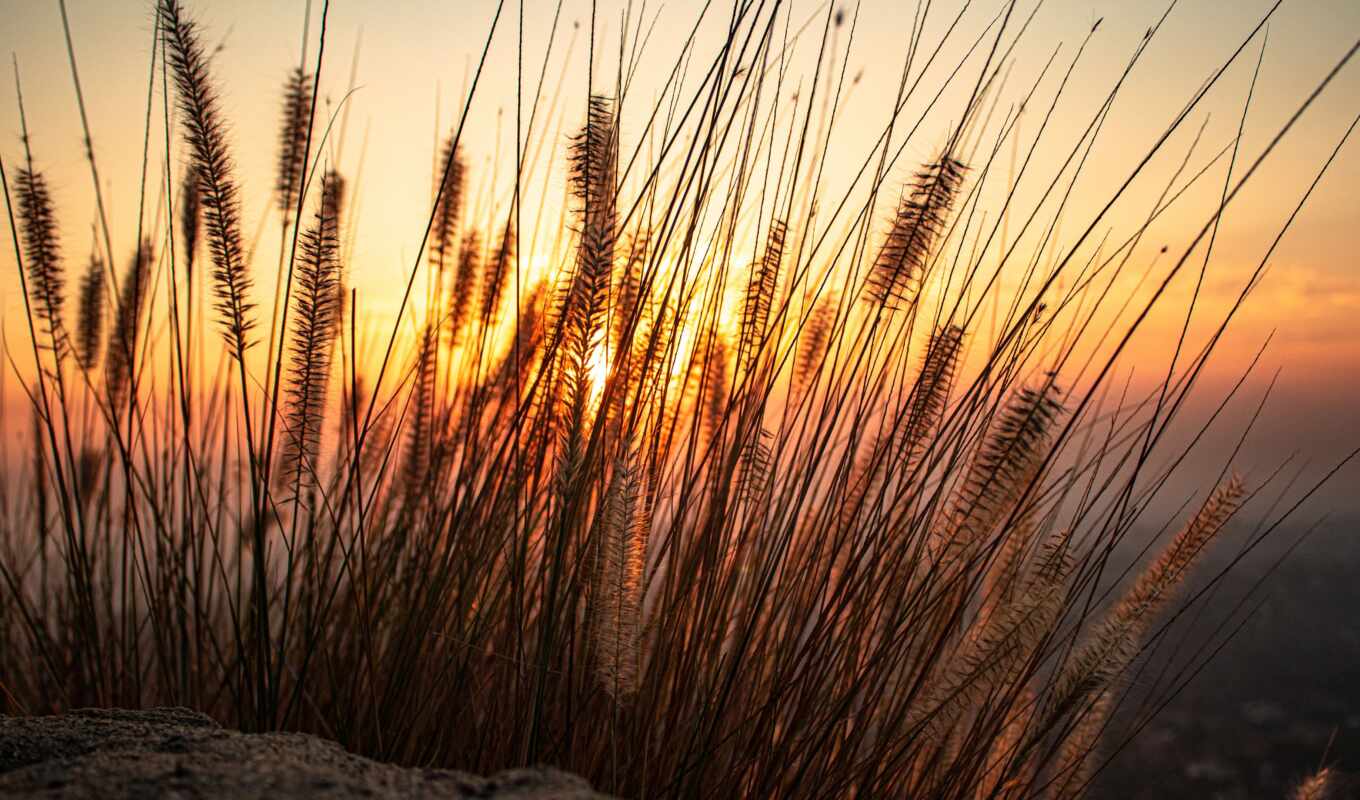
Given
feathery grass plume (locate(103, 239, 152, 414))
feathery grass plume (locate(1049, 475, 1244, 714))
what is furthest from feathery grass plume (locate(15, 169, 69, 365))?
feathery grass plume (locate(1049, 475, 1244, 714))

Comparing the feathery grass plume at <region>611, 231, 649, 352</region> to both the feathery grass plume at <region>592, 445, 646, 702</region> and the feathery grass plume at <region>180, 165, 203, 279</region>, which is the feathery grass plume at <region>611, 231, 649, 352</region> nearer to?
the feathery grass plume at <region>592, 445, 646, 702</region>

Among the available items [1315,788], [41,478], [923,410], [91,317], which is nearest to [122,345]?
[91,317]

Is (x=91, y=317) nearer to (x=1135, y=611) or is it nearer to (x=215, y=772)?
(x=215, y=772)

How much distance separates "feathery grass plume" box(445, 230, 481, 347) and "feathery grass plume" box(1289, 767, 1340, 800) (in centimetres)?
214

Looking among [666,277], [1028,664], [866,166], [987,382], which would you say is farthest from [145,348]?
[1028,664]

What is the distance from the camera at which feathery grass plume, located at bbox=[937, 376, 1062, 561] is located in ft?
4.94

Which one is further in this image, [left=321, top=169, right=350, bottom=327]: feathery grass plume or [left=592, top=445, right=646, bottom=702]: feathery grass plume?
[left=321, top=169, right=350, bottom=327]: feathery grass plume

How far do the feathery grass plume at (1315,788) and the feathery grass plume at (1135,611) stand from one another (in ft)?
2.28

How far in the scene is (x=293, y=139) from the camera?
2057 mm

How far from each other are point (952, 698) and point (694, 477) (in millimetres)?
567

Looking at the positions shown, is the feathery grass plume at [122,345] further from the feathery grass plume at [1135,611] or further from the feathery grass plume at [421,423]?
the feathery grass plume at [1135,611]

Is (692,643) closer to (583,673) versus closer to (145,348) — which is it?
(583,673)

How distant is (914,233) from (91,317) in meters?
2.14

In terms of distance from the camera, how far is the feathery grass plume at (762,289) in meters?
1.79
